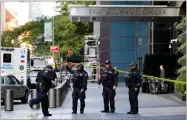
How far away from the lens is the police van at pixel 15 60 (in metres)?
25.8

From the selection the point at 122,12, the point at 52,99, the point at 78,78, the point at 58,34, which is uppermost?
the point at 122,12

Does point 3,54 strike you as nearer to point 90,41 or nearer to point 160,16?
point 160,16

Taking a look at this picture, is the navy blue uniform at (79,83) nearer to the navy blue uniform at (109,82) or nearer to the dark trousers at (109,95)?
the navy blue uniform at (109,82)

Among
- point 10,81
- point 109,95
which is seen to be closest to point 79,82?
point 109,95

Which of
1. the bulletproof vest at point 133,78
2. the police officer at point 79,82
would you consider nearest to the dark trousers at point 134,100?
the bulletproof vest at point 133,78

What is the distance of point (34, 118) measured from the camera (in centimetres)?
1380

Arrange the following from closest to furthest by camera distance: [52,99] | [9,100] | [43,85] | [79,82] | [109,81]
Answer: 1. [43,85]
2. [79,82]
3. [109,81]
4. [9,100]
5. [52,99]

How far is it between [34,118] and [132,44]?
2565 cm

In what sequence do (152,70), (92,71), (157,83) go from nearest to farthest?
(157,83), (152,70), (92,71)

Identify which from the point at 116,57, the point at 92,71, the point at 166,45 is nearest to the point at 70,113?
the point at 166,45

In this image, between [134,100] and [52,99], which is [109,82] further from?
[52,99]

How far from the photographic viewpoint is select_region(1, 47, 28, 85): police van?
84.7 feet

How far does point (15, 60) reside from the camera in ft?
85.4

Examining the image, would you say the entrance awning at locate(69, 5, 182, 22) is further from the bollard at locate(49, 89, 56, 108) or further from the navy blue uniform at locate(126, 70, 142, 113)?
the navy blue uniform at locate(126, 70, 142, 113)
